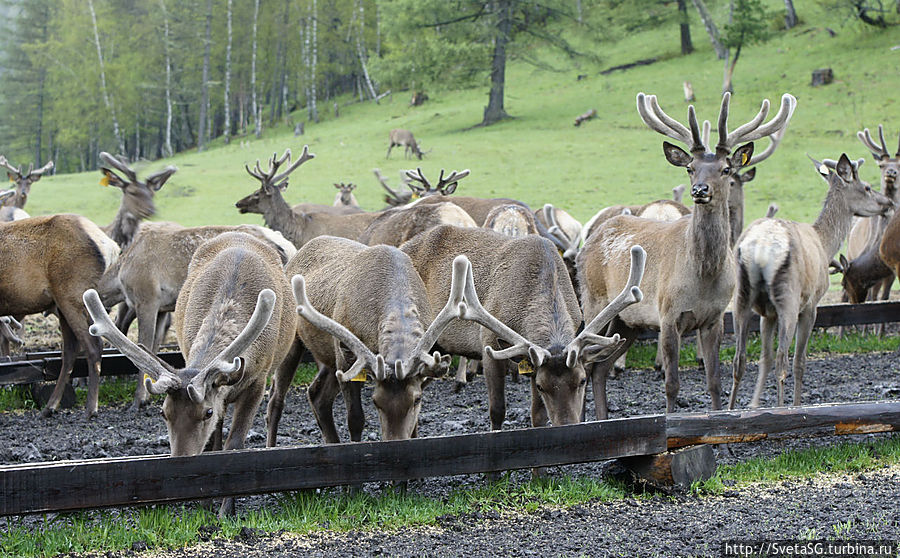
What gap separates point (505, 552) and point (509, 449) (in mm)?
730

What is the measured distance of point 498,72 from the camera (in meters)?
36.5

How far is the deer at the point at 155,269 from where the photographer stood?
29.4 ft

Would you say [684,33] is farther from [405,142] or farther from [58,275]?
[58,275]

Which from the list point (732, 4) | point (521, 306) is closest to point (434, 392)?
point (521, 306)

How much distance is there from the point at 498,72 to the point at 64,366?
30.1m

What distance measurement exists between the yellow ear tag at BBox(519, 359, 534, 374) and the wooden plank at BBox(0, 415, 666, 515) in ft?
1.86

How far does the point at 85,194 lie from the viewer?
92.1 feet

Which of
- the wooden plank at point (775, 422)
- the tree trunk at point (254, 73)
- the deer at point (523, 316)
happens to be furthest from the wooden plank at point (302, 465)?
the tree trunk at point (254, 73)

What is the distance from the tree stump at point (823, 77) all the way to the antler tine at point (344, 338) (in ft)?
107

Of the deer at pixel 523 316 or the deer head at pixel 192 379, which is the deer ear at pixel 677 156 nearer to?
the deer at pixel 523 316

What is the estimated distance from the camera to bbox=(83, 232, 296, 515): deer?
4738mm

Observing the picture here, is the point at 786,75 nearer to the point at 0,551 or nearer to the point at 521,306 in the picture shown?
the point at 521,306

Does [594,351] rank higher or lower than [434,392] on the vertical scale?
higher

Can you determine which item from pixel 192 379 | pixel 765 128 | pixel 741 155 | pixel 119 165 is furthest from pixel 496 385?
pixel 119 165
